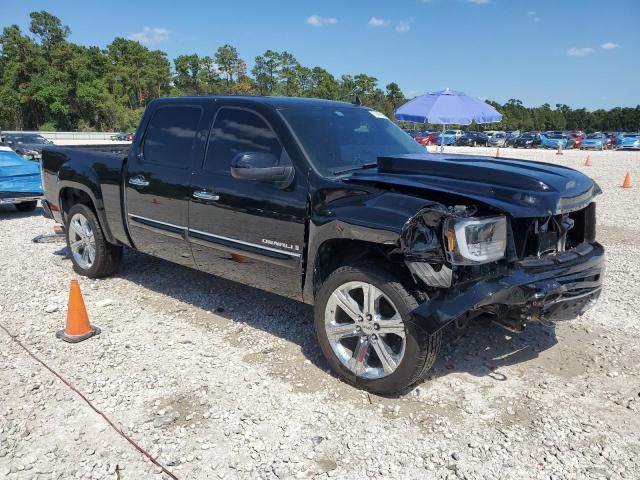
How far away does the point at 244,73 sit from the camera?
91.4 meters

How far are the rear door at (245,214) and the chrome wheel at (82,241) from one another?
1.88 m

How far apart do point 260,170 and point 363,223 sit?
0.85 m

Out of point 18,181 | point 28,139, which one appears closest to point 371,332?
point 18,181

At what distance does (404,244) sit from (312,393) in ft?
4.10

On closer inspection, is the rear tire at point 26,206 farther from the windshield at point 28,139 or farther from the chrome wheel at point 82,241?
the windshield at point 28,139

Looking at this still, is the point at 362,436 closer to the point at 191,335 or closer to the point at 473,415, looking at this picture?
the point at 473,415

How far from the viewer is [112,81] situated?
7306 centimetres

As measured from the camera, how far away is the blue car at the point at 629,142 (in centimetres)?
4466

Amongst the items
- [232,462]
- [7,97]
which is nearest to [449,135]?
[7,97]

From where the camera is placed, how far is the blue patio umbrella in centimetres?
1492

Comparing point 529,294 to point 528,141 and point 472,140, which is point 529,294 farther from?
point 472,140

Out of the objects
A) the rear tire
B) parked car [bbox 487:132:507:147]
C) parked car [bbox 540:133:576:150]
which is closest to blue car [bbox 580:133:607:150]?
parked car [bbox 540:133:576:150]

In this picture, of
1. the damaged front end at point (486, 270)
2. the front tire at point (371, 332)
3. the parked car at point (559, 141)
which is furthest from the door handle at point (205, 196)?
the parked car at point (559, 141)

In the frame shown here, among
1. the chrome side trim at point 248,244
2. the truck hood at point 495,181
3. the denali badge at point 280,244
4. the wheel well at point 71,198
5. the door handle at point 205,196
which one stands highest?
the truck hood at point 495,181
